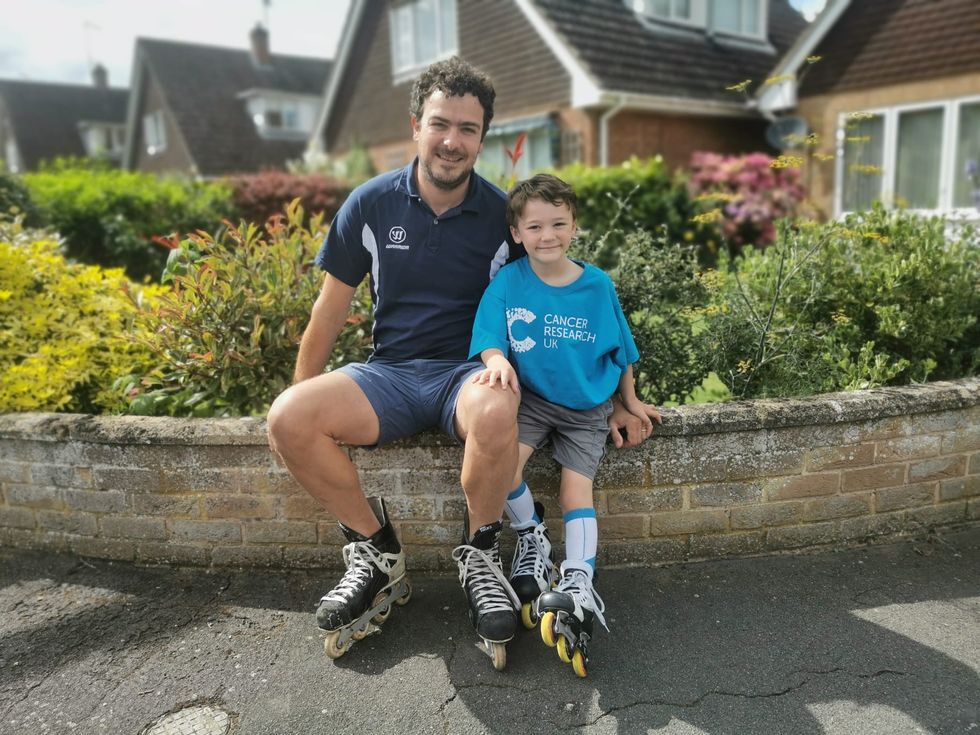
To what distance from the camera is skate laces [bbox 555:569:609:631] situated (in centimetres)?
244

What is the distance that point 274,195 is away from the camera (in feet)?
37.3

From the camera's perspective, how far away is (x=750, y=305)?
3.56 m

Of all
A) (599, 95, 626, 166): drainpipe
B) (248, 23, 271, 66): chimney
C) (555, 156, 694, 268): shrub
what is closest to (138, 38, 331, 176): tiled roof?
(248, 23, 271, 66): chimney

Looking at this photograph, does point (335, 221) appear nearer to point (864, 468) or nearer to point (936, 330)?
point (864, 468)

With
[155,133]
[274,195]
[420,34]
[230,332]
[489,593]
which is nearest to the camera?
[489,593]

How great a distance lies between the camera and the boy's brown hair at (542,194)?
2654mm

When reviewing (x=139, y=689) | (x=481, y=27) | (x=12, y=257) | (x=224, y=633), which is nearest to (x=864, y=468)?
(x=224, y=633)

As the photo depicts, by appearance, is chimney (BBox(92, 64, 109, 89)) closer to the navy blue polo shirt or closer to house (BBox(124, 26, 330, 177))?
house (BBox(124, 26, 330, 177))

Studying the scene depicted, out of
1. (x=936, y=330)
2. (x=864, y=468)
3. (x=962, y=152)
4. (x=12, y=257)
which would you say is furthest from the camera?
(x=962, y=152)

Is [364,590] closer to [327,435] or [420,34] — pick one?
[327,435]

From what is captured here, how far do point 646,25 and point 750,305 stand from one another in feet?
36.7

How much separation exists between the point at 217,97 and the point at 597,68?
58.3 feet

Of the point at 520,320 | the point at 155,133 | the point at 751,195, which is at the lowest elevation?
the point at 520,320

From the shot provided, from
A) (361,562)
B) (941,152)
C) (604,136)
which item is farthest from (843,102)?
(361,562)
